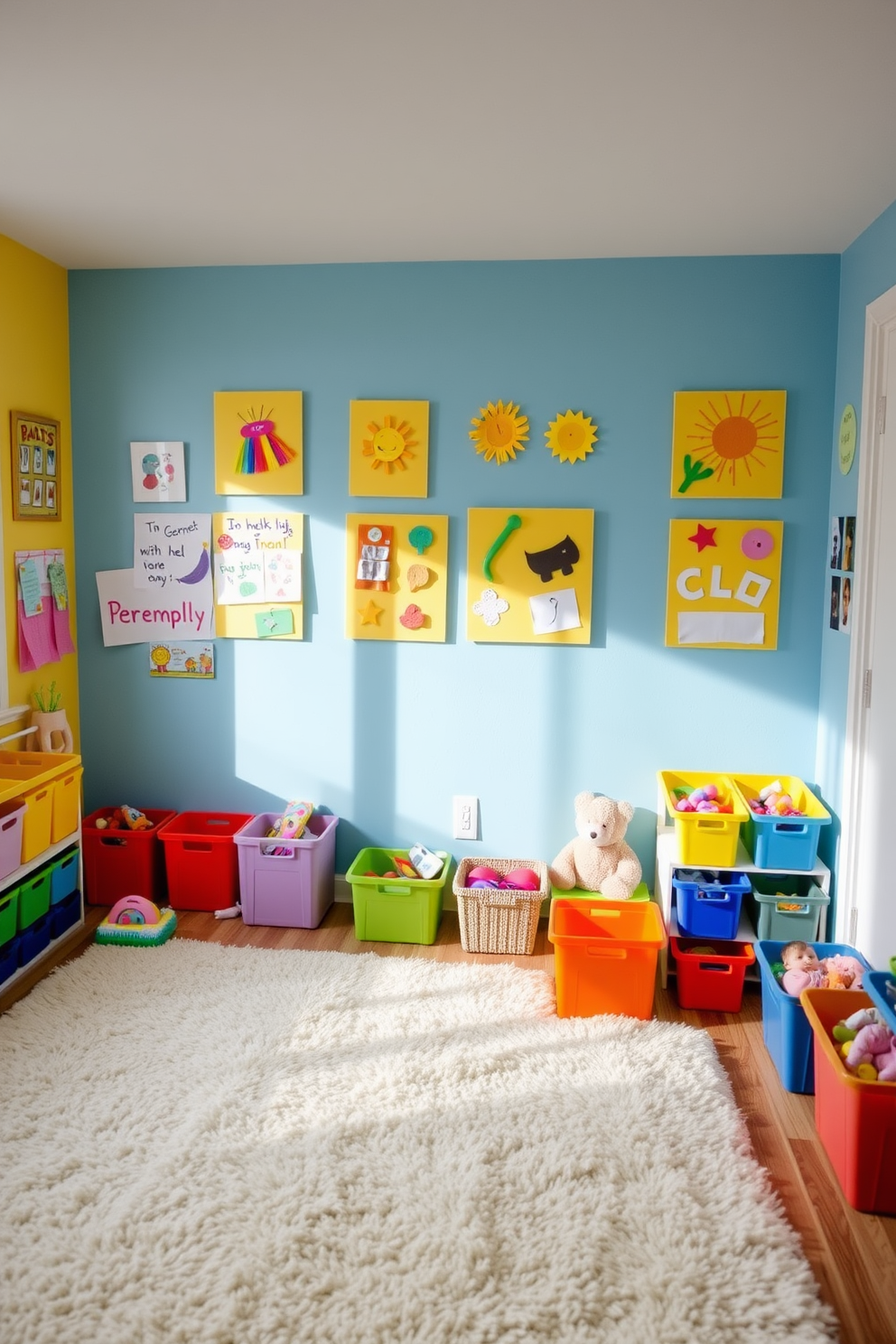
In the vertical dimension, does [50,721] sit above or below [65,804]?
above

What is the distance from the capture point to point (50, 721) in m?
3.40

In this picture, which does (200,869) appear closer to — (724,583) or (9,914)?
(9,914)

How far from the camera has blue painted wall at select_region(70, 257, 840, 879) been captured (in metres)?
3.24

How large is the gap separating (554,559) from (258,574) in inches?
41.2

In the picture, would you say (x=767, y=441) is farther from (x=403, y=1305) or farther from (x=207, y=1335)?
(x=207, y=1335)

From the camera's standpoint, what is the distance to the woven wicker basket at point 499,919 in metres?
3.18

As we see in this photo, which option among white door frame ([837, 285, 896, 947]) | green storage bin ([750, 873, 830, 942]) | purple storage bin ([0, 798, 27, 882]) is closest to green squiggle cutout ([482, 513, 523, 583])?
white door frame ([837, 285, 896, 947])

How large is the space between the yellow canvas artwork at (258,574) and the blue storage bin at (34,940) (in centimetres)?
114

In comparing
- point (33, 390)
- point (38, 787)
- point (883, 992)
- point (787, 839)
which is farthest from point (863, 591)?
point (33, 390)

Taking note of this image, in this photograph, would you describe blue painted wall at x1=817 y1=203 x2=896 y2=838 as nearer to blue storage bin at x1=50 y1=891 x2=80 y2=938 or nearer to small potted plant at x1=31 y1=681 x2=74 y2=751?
blue storage bin at x1=50 y1=891 x2=80 y2=938

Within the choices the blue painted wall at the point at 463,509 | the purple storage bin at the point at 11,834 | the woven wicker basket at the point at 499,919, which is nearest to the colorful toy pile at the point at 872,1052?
the woven wicker basket at the point at 499,919

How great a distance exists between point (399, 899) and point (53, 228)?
2.38 meters

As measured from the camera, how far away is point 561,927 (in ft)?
9.80

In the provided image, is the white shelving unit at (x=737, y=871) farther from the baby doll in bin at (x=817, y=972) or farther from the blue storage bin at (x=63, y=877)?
the blue storage bin at (x=63, y=877)
